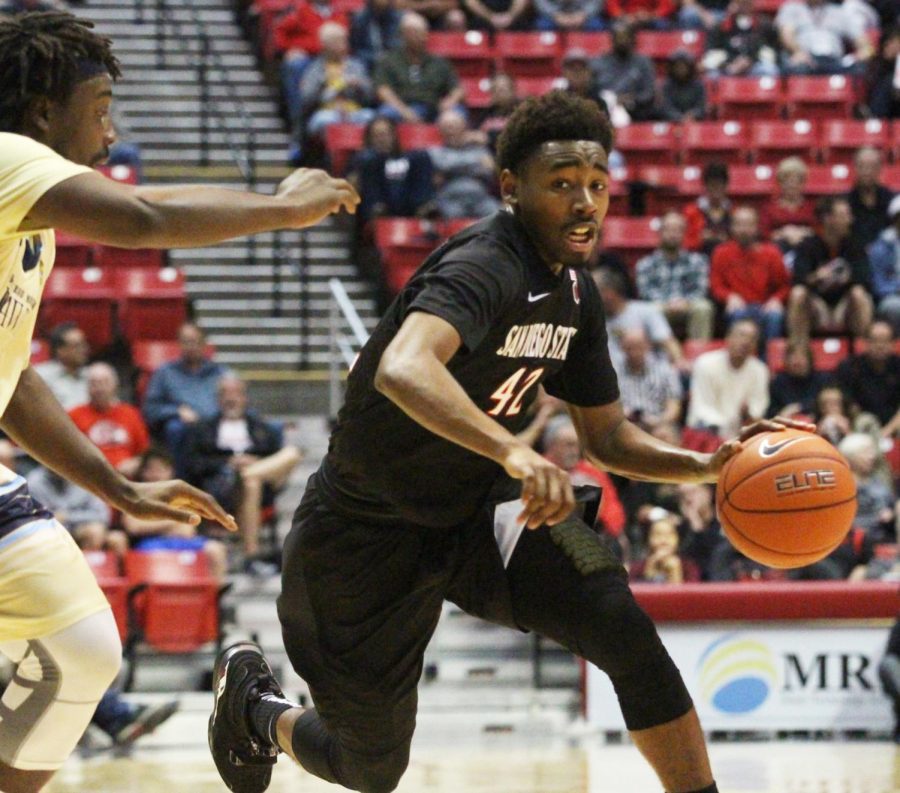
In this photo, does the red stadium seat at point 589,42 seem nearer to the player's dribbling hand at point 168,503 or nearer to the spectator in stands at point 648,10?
the spectator in stands at point 648,10

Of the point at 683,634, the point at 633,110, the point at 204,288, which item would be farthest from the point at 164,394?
the point at 633,110

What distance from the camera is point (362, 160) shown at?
12.8m

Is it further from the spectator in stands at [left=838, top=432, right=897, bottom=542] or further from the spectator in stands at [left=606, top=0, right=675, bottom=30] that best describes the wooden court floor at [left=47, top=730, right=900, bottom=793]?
the spectator in stands at [left=606, top=0, right=675, bottom=30]

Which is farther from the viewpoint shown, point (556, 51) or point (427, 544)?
point (556, 51)

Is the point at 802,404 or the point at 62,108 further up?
the point at 62,108

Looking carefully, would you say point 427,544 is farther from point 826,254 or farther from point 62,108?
point 826,254

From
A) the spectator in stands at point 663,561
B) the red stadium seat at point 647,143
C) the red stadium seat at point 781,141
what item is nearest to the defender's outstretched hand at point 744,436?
the spectator in stands at point 663,561

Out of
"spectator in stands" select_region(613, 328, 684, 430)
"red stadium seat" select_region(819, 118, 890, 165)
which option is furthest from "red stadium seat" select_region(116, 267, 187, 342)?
"red stadium seat" select_region(819, 118, 890, 165)

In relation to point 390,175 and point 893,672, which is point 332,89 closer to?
point 390,175

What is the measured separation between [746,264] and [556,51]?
3.99 m

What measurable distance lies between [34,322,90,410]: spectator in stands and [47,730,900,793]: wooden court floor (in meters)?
2.62

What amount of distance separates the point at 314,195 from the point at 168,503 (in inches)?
48.4

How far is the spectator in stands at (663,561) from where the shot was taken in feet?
31.3

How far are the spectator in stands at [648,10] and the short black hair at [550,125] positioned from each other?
39.4ft
